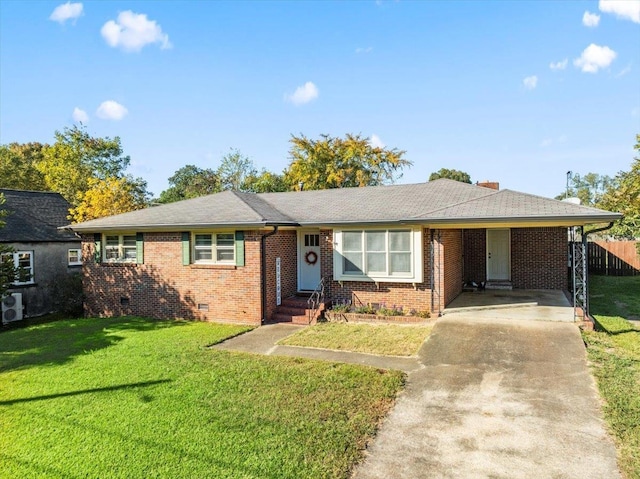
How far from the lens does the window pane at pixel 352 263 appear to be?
11.6 metres

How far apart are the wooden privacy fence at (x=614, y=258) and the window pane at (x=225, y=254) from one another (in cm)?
2033

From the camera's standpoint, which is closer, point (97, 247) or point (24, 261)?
point (97, 247)

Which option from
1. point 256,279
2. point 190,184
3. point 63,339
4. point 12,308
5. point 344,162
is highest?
point 190,184

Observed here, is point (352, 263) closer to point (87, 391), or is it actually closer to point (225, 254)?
point (225, 254)

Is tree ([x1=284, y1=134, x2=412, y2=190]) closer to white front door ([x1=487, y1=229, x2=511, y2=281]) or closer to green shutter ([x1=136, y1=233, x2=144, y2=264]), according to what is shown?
white front door ([x1=487, y1=229, x2=511, y2=281])

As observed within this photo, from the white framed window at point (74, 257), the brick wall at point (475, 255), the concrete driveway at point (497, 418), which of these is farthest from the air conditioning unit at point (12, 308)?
the brick wall at point (475, 255)

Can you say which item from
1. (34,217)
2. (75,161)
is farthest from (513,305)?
(75,161)

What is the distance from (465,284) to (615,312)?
15.3 feet

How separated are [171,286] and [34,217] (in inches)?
410

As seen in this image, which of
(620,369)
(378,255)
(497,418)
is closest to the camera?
(497,418)

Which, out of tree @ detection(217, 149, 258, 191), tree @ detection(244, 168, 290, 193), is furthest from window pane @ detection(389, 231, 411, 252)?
tree @ detection(217, 149, 258, 191)

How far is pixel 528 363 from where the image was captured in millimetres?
7023

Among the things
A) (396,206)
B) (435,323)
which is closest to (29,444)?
(435,323)

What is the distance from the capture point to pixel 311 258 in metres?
13.0
